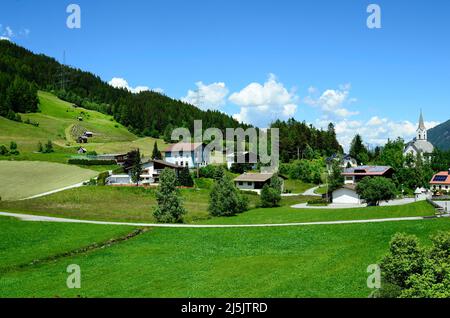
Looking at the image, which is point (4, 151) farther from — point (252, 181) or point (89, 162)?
point (252, 181)

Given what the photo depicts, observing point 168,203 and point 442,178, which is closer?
point 168,203

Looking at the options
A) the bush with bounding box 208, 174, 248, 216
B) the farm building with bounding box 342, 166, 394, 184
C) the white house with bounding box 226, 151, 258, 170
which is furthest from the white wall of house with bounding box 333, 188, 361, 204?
the white house with bounding box 226, 151, 258, 170

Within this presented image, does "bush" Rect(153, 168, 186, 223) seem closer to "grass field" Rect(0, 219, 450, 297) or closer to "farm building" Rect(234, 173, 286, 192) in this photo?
"grass field" Rect(0, 219, 450, 297)

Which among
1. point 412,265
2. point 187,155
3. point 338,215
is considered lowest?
point 338,215

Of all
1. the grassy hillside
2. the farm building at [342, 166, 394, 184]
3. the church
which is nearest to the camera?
the farm building at [342, 166, 394, 184]

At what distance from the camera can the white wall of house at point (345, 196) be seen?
239 ft

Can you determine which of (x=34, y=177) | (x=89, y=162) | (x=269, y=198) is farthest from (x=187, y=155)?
(x=269, y=198)

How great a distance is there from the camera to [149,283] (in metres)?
26.5

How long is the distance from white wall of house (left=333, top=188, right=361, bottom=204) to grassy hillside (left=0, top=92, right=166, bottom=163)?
67.6m

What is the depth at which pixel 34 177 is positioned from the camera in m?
87.2

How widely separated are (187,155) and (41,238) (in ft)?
273

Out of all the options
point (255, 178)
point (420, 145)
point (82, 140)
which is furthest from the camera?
point (82, 140)

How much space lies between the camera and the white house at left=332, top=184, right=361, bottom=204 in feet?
238

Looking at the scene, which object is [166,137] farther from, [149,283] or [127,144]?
[149,283]
